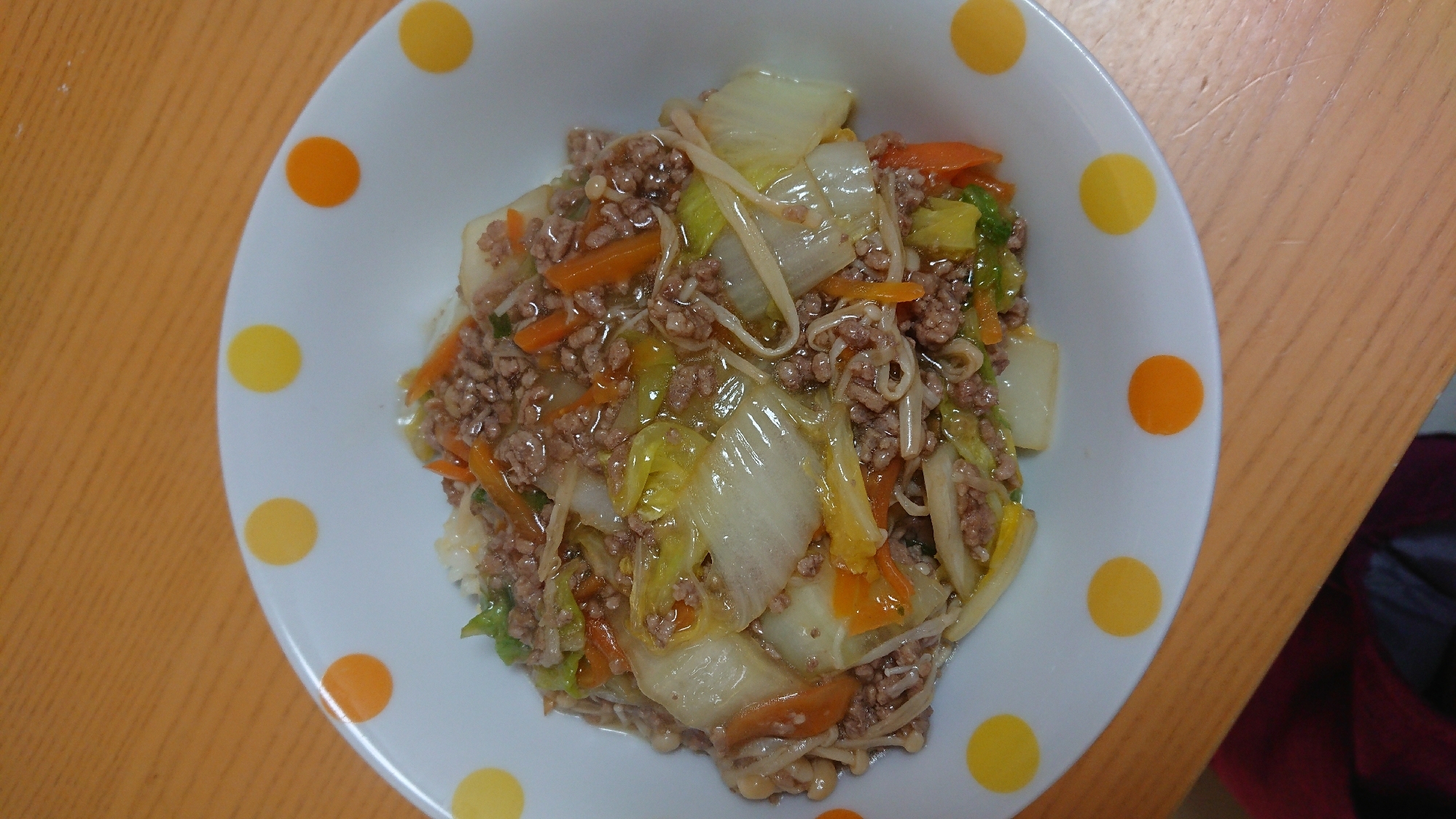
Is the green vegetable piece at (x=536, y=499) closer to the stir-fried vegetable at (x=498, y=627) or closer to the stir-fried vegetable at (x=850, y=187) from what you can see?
the stir-fried vegetable at (x=498, y=627)

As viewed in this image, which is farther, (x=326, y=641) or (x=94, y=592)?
(x=94, y=592)

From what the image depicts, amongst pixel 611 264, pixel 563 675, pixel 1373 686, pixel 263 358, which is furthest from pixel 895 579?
pixel 1373 686

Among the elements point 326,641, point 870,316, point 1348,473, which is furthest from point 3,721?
point 1348,473

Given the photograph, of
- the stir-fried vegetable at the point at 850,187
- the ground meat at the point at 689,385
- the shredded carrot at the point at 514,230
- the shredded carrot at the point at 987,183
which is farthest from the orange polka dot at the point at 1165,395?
the shredded carrot at the point at 514,230

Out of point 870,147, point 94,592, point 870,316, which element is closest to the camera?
point 870,316

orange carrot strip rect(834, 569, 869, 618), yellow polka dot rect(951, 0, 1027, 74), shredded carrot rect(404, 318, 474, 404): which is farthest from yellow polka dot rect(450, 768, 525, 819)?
yellow polka dot rect(951, 0, 1027, 74)

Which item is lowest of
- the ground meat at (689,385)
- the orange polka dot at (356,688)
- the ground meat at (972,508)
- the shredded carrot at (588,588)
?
→ the orange polka dot at (356,688)

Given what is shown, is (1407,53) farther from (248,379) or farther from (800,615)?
(248,379)
